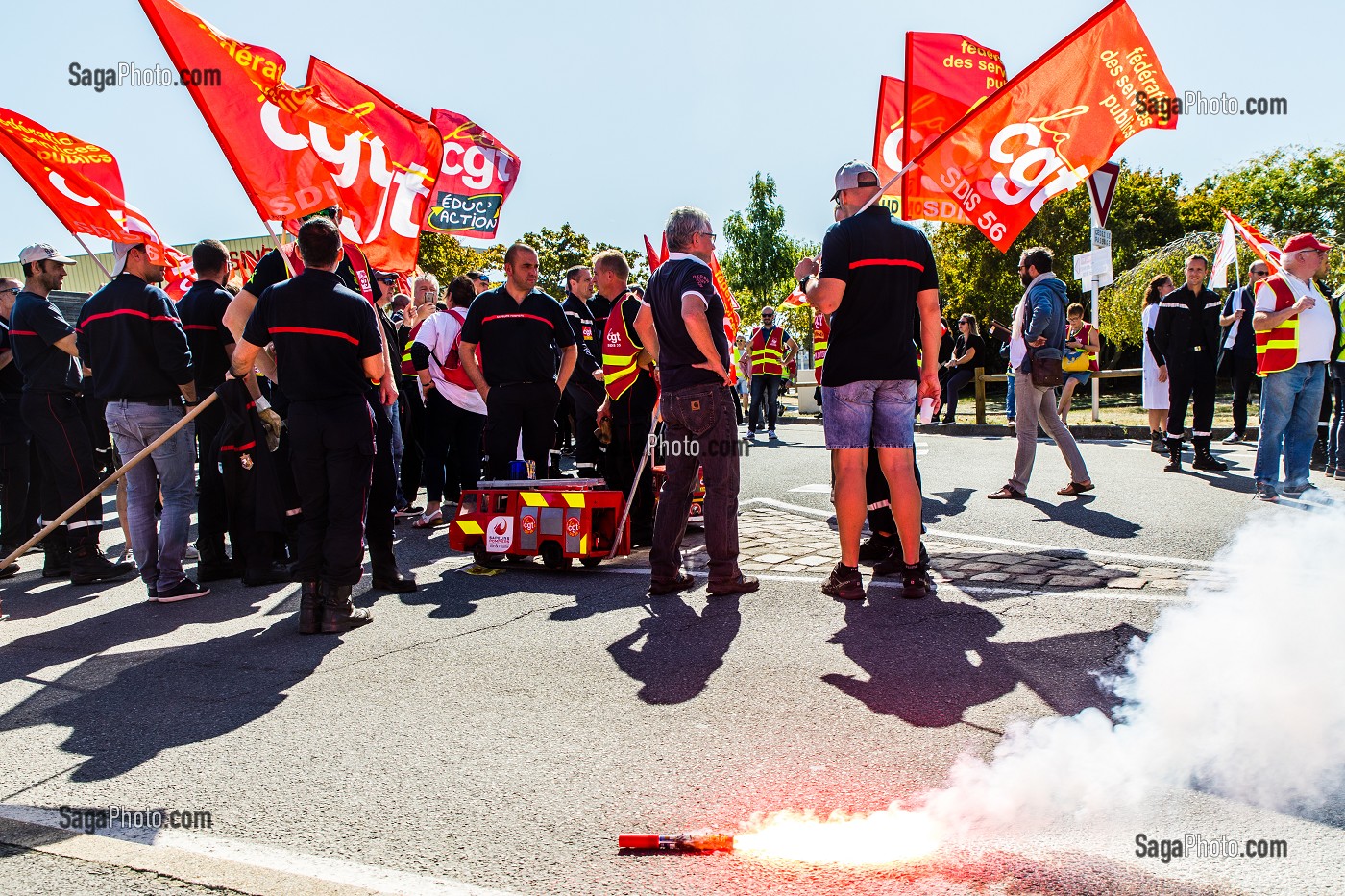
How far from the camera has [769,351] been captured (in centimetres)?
1677

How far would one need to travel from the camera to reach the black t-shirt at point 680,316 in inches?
212

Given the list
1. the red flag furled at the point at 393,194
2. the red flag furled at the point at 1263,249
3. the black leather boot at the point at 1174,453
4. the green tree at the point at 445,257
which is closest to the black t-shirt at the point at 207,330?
the red flag furled at the point at 393,194

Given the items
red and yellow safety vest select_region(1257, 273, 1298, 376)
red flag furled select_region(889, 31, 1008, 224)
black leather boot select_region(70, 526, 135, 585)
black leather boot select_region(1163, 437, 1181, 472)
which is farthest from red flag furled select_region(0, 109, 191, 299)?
black leather boot select_region(1163, 437, 1181, 472)

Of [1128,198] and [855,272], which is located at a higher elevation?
[1128,198]

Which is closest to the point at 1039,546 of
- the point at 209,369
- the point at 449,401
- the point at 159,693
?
the point at 449,401

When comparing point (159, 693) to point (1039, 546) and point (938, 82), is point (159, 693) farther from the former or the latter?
point (938, 82)

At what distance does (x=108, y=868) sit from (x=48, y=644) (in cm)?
301

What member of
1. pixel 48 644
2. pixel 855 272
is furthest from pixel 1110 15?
pixel 48 644

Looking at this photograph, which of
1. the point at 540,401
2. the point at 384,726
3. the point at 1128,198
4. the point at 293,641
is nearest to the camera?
the point at 384,726

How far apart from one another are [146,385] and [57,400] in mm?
1375

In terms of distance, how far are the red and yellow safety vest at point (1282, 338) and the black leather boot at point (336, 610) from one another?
6.78 metres

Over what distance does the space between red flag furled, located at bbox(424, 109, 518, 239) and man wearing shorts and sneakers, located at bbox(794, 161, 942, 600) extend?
7512 mm

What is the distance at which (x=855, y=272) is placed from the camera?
16.9ft

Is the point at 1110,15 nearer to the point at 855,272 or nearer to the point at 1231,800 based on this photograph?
the point at 855,272
